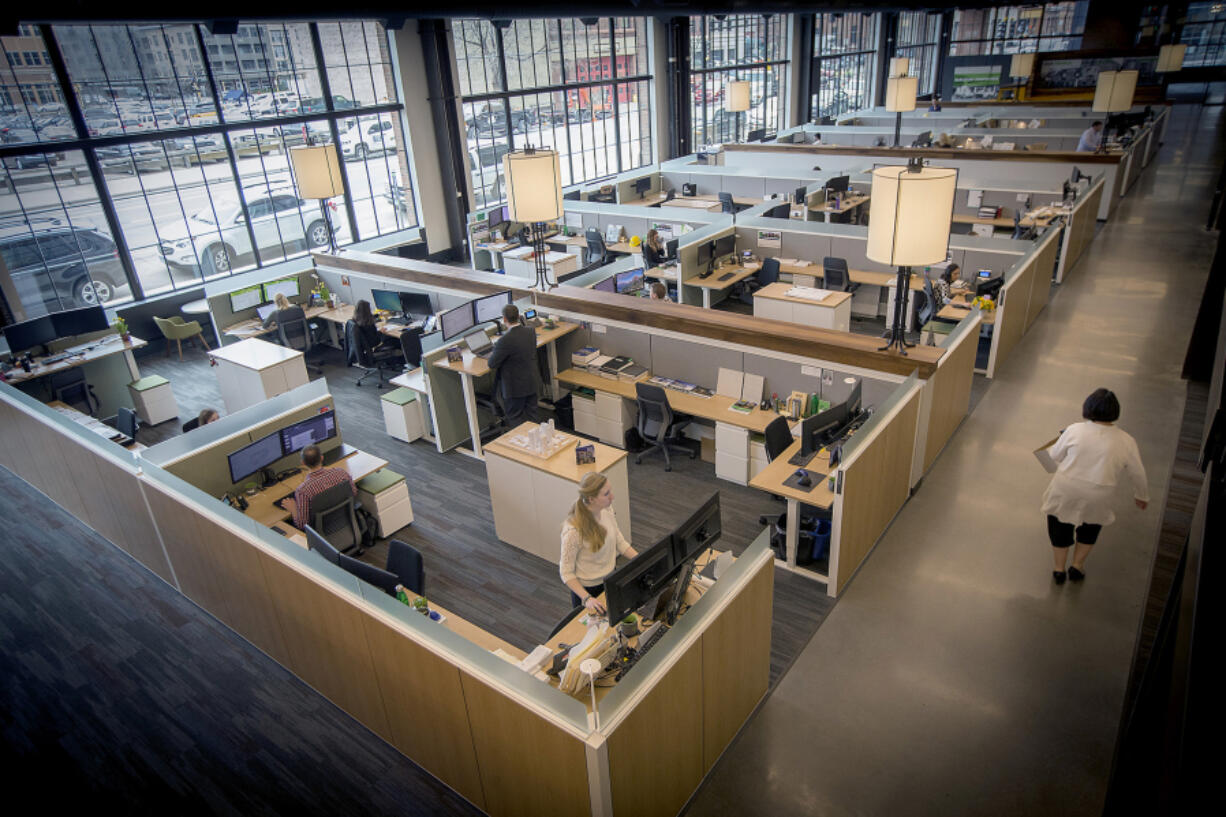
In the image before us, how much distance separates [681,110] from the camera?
16859 millimetres

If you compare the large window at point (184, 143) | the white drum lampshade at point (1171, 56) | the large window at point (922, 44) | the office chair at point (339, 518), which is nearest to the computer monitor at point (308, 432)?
the office chair at point (339, 518)

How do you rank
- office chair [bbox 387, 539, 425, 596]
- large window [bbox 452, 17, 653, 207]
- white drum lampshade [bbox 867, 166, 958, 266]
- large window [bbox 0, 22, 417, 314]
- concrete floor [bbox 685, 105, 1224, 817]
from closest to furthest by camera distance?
1. concrete floor [bbox 685, 105, 1224, 817]
2. office chair [bbox 387, 539, 425, 596]
3. white drum lampshade [bbox 867, 166, 958, 266]
4. large window [bbox 0, 22, 417, 314]
5. large window [bbox 452, 17, 653, 207]

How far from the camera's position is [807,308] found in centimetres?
841

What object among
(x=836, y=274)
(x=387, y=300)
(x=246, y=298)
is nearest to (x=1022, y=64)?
(x=836, y=274)

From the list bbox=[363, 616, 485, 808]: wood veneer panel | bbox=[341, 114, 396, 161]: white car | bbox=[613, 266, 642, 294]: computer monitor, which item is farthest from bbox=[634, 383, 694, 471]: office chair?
bbox=[341, 114, 396, 161]: white car

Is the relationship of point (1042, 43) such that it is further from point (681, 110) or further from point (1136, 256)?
point (1136, 256)

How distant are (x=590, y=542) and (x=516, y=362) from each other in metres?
3.16

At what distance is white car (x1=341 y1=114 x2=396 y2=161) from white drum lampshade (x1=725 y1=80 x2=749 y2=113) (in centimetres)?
715

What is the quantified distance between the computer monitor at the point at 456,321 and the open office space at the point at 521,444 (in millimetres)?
30

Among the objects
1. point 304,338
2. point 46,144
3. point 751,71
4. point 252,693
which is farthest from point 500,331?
point 751,71

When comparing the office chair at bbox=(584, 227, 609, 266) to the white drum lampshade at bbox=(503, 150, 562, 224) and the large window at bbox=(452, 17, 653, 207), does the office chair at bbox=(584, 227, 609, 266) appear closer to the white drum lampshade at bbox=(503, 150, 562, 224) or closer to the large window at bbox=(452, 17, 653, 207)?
the large window at bbox=(452, 17, 653, 207)

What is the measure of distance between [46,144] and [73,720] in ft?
25.4

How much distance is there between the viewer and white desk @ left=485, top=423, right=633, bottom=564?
5496 millimetres

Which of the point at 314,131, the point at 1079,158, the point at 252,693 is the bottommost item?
the point at 252,693
